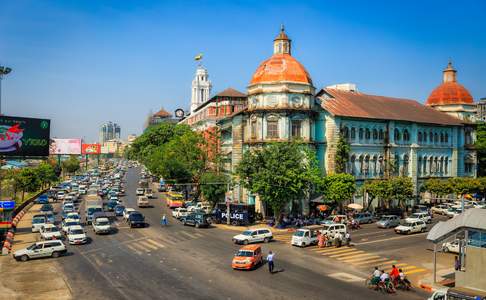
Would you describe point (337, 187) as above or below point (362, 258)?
above

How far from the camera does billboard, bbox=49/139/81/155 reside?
137625 mm

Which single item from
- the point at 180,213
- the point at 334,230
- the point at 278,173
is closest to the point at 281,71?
the point at 278,173

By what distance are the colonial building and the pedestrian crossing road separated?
17985 mm

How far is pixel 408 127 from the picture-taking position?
70.4 metres

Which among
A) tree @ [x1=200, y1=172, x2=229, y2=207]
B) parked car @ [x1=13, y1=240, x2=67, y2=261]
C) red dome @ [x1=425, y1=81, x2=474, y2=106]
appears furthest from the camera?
red dome @ [x1=425, y1=81, x2=474, y2=106]

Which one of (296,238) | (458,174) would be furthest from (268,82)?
(458,174)

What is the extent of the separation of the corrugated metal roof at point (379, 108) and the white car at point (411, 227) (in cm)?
1763

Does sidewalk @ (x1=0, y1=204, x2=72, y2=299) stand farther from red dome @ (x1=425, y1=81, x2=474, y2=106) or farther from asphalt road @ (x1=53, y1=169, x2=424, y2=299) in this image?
red dome @ (x1=425, y1=81, x2=474, y2=106)

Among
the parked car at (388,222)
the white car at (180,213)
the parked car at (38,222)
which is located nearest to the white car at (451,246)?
the parked car at (388,222)

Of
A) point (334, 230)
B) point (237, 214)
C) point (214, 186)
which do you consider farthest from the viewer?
point (214, 186)

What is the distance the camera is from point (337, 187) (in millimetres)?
56000

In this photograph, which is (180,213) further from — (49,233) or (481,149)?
(481,149)

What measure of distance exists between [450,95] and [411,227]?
1699 inches

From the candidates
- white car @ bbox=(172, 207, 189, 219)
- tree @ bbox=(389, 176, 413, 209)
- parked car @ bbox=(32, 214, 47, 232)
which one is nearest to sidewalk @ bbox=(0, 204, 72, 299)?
Result: parked car @ bbox=(32, 214, 47, 232)
